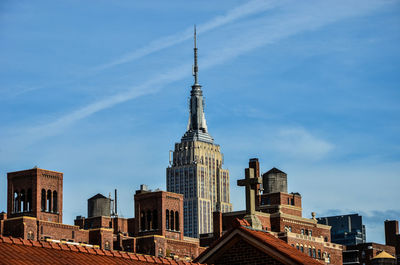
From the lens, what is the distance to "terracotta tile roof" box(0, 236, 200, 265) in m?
25.4

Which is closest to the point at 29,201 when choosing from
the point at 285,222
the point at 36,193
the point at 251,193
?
the point at 36,193

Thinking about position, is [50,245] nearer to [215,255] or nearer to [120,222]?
[215,255]

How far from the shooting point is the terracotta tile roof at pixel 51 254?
25.4m

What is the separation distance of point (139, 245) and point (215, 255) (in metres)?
120

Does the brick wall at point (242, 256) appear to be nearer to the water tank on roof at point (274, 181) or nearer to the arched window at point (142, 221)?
the water tank on roof at point (274, 181)

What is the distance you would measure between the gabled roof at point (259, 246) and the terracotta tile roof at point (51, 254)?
509 cm

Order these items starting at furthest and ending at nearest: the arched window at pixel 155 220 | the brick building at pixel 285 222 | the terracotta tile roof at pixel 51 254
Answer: the arched window at pixel 155 220 < the brick building at pixel 285 222 < the terracotta tile roof at pixel 51 254

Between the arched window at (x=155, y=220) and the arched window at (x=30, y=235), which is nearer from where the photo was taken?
the arched window at (x=30, y=235)

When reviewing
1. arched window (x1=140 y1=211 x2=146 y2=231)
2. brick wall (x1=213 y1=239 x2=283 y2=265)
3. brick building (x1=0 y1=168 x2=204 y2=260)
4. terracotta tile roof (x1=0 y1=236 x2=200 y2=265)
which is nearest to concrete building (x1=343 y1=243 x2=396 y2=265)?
brick building (x1=0 y1=168 x2=204 y2=260)

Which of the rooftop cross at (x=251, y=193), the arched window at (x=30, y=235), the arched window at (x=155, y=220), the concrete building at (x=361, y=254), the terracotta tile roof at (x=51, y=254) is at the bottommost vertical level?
the terracotta tile roof at (x=51, y=254)

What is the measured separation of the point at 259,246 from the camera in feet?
108

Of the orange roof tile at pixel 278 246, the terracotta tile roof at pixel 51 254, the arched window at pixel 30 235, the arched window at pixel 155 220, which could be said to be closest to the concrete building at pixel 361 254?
the arched window at pixel 155 220

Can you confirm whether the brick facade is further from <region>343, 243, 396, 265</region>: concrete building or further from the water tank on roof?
<region>343, 243, 396, 265</region>: concrete building

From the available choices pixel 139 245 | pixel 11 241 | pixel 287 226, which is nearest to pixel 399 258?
pixel 287 226
